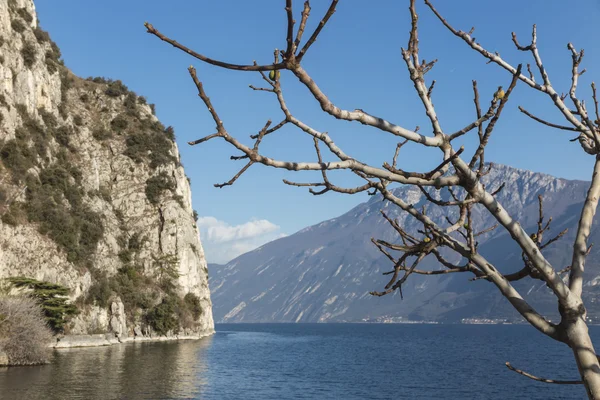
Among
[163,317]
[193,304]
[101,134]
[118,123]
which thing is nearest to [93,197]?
[101,134]

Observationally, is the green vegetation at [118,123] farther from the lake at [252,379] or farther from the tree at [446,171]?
the tree at [446,171]

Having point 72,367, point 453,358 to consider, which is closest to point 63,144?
point 72,367

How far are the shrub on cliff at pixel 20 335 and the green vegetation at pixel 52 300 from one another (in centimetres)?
1525

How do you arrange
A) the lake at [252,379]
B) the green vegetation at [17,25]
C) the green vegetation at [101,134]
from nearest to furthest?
the lake at [252,379], the green vegetation at [17,25], the green vegetation at [101,134]

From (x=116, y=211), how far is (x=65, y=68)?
3178cm

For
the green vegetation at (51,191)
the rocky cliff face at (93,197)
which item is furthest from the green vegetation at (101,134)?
the green vegetation at (51,191)

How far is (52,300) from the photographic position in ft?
234

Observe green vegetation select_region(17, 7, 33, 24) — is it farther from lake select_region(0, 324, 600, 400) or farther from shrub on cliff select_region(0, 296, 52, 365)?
shrub on cliff select_region(0, 296, 52, 365)

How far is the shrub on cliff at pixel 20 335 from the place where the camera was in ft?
169

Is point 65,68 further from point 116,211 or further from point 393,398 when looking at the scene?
point 393,398

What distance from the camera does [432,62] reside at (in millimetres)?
5465

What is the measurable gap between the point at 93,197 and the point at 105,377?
5889 centimetres

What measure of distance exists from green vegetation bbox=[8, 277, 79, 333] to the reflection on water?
494cm

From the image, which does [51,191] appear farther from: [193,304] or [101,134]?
[193,304]
